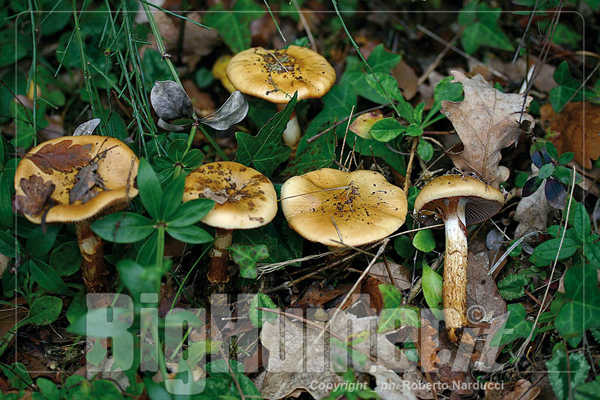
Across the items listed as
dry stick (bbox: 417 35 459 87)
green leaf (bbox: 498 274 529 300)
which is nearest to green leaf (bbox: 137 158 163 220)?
green leaf (bbox: 498 274 529 300)

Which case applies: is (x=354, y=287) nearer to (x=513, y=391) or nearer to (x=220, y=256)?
(x=220, y=256)

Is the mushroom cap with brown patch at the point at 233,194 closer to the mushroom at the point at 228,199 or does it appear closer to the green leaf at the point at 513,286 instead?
the mushroom at the point at 228,199

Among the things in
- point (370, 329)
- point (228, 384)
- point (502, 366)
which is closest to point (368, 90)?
point (370, 329)

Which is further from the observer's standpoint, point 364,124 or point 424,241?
point 364,124

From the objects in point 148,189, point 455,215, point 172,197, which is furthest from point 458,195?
point 148,189

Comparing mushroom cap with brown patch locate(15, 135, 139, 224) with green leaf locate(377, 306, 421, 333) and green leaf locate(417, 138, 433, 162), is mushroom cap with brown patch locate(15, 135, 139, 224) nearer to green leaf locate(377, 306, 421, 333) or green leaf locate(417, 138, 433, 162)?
green leaf locate(377, 306, 421, 333)

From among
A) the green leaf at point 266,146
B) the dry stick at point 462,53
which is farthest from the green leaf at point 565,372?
the dry stick at point 462,53
